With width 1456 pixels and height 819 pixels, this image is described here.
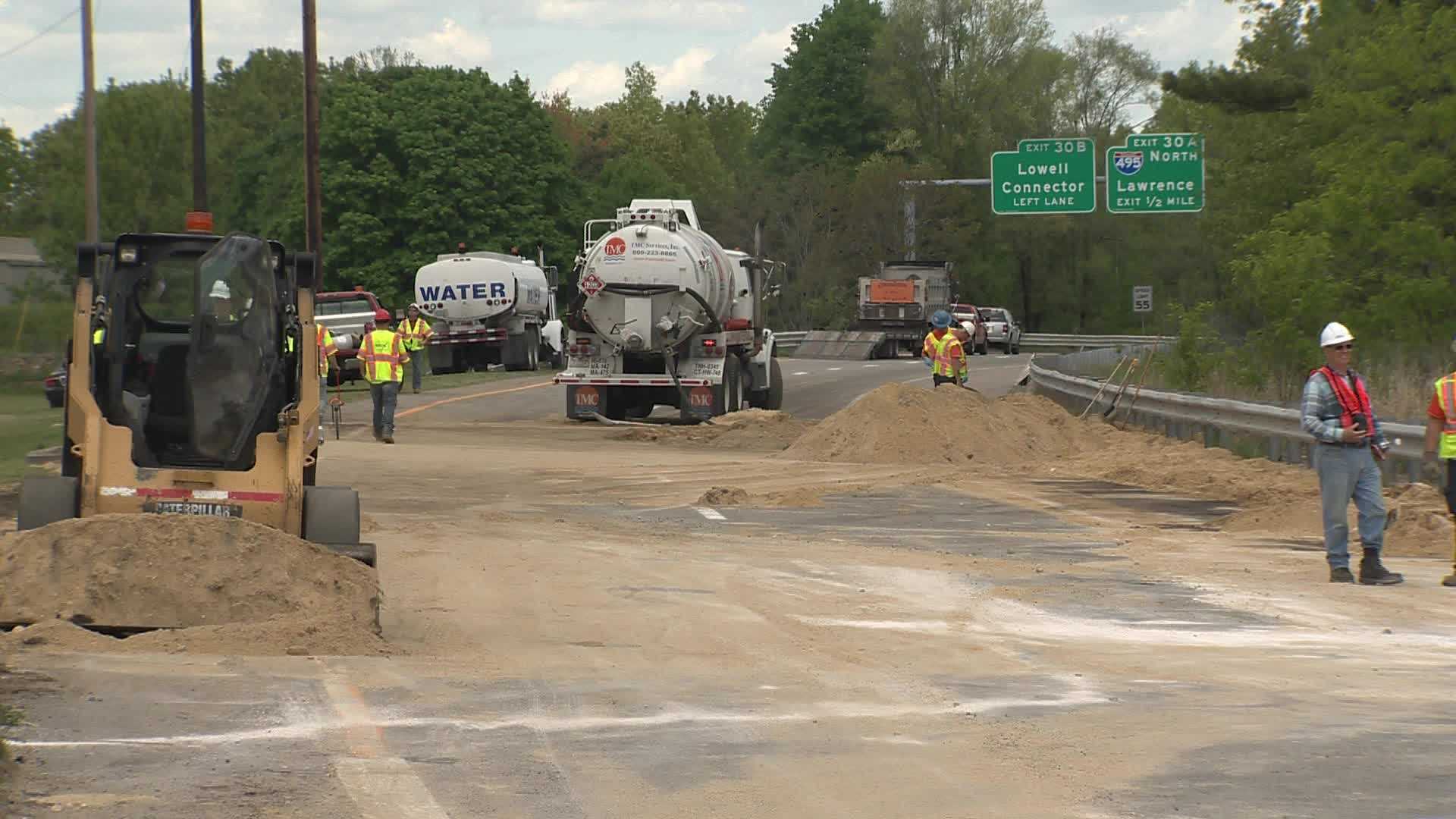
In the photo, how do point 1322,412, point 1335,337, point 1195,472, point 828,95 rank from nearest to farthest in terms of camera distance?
point 1335,337
point 1322,412
point 1195,472
point 828,95

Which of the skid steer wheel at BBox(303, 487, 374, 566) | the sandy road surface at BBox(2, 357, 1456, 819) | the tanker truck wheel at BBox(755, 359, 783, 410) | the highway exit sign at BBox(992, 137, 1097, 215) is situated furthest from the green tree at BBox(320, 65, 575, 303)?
the skid steer wheel at BBox(303, 487, 374, 566)

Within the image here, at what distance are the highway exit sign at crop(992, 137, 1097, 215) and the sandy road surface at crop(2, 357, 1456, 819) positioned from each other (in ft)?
112

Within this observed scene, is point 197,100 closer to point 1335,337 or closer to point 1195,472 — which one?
point 1195,472

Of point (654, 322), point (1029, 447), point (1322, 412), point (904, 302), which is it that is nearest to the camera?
point (1322, 412)

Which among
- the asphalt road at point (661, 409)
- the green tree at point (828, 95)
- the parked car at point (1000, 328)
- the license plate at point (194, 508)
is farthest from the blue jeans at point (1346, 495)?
the green tree at point (828, 95)

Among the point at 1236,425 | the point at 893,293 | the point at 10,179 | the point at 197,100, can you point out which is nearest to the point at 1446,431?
the point at 1236,425

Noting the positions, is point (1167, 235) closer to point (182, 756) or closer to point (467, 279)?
point (467, 279)

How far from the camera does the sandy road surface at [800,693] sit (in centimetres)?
689

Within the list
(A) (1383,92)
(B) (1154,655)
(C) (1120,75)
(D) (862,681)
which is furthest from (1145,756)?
(C) (1120,75)

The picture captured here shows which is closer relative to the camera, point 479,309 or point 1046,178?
point 479,309

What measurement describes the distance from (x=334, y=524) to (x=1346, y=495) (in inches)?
283

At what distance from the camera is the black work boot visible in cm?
1330

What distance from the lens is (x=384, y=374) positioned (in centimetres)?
2583

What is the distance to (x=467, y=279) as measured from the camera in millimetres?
47562
